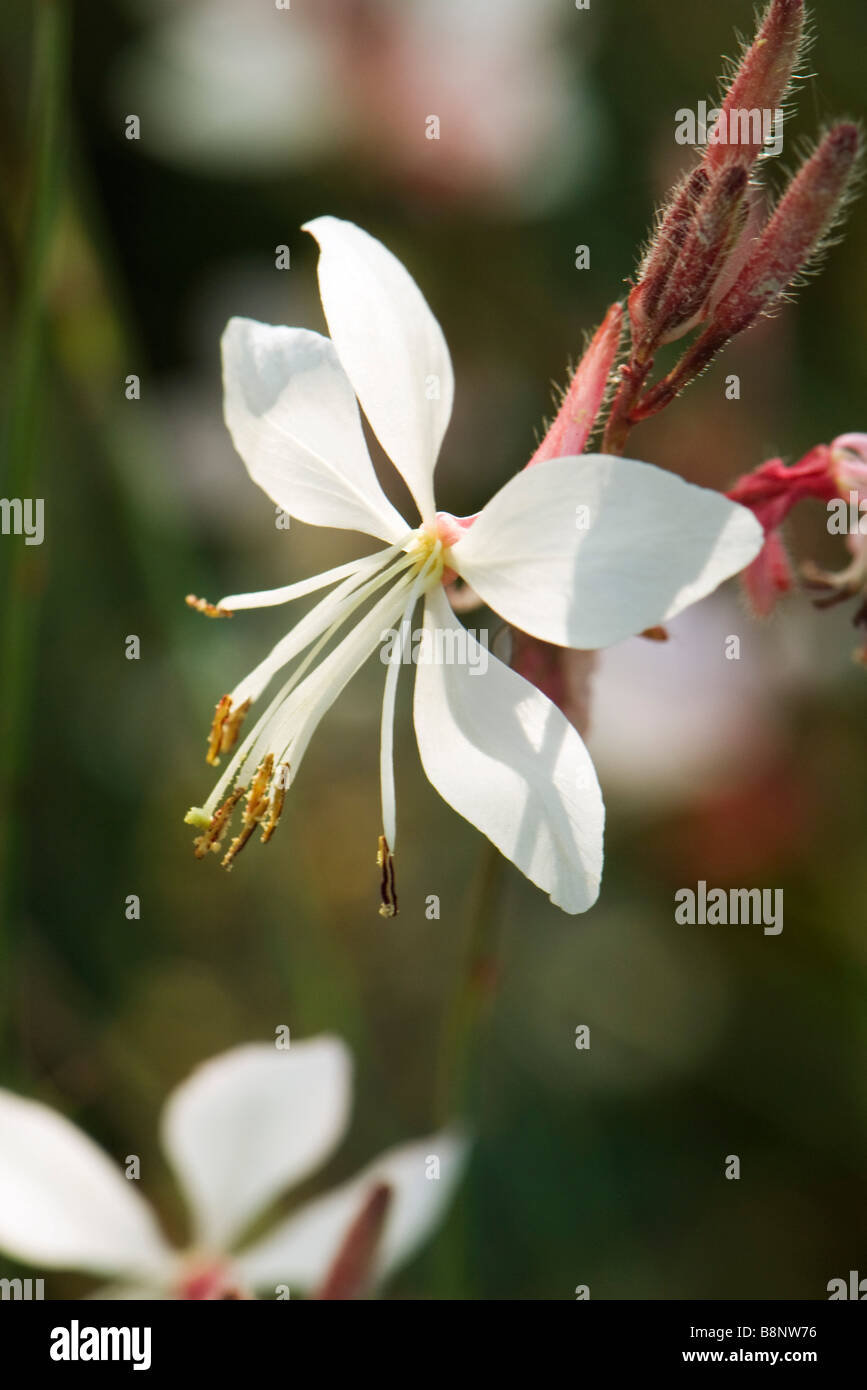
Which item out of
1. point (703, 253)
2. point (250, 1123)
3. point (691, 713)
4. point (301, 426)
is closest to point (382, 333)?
point (301, 426)

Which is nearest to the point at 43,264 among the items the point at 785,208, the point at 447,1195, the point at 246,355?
the point at 246,355

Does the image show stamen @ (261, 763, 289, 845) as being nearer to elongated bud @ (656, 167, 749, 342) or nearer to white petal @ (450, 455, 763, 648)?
white petal @ (450, 455, 763, 648)

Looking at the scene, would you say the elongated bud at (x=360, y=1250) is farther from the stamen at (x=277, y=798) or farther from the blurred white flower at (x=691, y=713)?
the blurred white flower at (x=691, y=713)

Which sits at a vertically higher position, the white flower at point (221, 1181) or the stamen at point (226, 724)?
the stamen at point (226, 724)

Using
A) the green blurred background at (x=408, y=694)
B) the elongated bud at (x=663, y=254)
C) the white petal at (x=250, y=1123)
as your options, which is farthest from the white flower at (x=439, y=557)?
the green blurred background at (x=408, y=694)

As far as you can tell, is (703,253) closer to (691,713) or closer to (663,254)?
(663,254)
